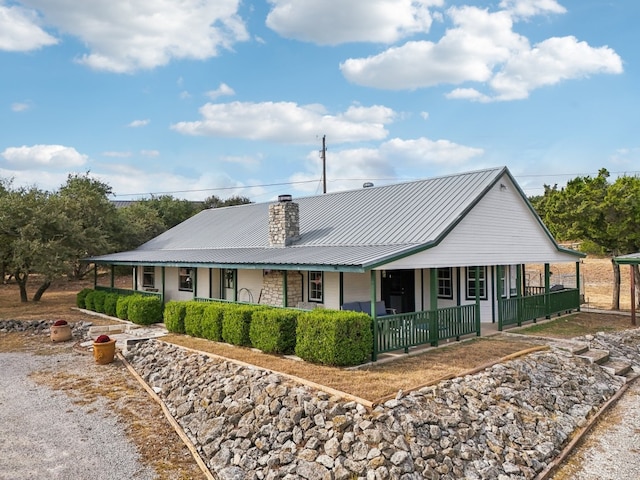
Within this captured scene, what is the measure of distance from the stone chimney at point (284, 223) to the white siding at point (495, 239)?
18.8ft

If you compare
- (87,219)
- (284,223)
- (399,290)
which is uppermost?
(87,219)

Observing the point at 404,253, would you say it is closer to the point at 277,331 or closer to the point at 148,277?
the point at 277,331

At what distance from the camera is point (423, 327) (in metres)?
11.6

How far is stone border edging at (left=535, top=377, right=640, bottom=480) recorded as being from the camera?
22.5 feet

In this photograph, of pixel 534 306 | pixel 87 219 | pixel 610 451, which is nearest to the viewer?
pixel 610 451

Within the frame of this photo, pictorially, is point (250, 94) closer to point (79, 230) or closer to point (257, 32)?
point (257, 32)

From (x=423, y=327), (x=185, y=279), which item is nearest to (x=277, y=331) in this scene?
(x=423, y=327)

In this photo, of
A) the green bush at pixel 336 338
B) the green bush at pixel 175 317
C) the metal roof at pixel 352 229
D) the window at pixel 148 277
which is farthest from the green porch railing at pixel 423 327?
the window at pixel 148 277

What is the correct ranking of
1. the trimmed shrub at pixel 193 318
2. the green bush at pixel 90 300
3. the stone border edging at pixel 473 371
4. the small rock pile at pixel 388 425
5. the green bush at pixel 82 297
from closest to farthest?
the small rock pile at pixel 388 425 < the stone border edging at pixel 473 371 < the trimmed shrub at pixel 193 318 < the green bush at pixel 90 300 < the green bush at pixel 82 297

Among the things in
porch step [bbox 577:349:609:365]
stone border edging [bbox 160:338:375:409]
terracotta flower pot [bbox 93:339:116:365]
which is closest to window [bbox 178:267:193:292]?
terracotta flower pot [bbox 93:339:116:365]

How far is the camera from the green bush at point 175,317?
48.3 ft

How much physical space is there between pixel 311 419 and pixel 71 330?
1332cm

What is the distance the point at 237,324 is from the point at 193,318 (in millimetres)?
2420

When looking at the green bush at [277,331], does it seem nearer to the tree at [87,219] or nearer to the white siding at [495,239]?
the white siding at [495,239]
